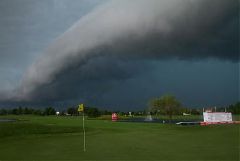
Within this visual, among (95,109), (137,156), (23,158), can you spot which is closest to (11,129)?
(23,158)

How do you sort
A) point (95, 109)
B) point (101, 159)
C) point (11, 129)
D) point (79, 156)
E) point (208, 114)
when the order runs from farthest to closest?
point (95, 109), point (208, 114), point (11, 129), point (79, 156), point (101, 159)

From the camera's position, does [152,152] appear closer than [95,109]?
Yes

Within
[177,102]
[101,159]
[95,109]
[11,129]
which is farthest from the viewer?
[95,109]

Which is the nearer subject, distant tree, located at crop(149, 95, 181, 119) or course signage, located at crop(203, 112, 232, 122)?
course signage, located at crop(203, 112, 232, 122)

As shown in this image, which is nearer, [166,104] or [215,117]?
[215,117]

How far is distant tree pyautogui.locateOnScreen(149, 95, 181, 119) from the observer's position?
4589 inches

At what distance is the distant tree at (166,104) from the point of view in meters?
117

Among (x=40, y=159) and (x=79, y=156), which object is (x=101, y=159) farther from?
(x=40, y=159)

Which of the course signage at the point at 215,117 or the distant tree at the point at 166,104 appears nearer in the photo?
the course signage at the point at 215,117

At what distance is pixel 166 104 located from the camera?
117 m

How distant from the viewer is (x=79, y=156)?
2217 centimetres

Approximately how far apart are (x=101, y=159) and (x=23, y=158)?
5263 mm

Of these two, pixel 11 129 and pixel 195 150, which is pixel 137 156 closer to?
pixel 195 150

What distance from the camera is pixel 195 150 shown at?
23453mm
